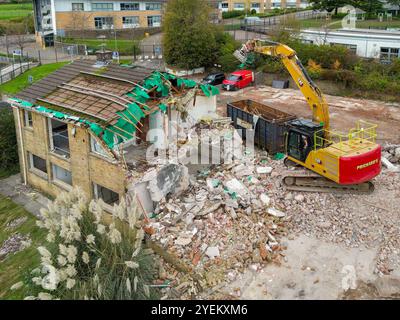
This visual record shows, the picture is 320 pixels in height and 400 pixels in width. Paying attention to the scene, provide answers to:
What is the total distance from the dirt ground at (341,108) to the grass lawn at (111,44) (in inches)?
864

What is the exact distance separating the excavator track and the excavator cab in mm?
729

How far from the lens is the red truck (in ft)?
134

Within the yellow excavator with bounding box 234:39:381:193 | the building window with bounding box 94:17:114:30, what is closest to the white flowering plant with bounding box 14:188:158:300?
the yellow excavator with bounding box 234:39:381:193

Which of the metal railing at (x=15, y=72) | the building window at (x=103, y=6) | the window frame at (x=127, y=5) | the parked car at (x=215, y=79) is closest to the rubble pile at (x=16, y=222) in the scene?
the parked car at (x=215, y=79)

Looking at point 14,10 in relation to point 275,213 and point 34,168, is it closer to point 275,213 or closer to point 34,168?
point 34,168

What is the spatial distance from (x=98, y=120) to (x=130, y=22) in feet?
188

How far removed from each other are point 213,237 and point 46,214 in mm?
6015

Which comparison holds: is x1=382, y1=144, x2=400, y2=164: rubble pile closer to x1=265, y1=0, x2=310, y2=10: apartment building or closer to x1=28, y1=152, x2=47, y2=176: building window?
x1=28, y1=152, x2=47, y2=176: building window

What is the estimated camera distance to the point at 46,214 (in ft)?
45.4

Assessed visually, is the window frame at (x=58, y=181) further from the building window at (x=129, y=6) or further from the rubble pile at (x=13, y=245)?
the building window at (x=129, y=6)

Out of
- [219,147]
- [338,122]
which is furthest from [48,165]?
[338,122]

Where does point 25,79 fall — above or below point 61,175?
above

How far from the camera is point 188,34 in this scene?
150 feet

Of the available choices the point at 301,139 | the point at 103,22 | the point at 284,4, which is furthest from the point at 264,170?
the point at 284,4
